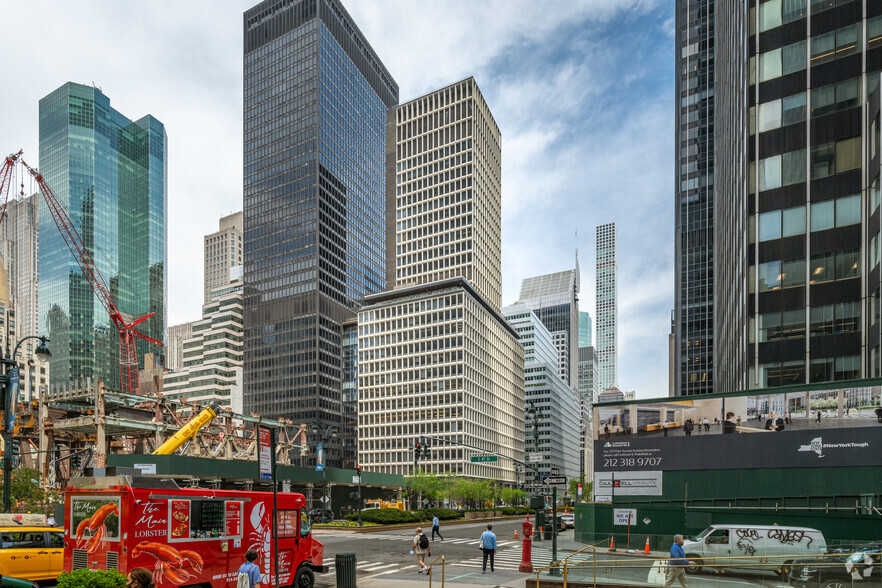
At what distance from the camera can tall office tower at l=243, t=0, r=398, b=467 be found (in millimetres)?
156625

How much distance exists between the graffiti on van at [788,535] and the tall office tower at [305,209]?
134 meters

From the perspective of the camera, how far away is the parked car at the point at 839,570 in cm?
1516

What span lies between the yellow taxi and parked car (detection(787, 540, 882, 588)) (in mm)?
20575

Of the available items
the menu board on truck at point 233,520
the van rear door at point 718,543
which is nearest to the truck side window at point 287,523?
the menu board on truck at point 233,520

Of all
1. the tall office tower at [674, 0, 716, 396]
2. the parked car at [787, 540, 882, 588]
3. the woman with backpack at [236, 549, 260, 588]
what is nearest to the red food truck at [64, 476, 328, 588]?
the woman with backpack at [236, 549, 260, 588]

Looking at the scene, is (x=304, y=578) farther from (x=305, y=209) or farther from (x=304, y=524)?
(x=305, y=209)

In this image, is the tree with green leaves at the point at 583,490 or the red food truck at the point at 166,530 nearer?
the red food truck at the point at 166,530

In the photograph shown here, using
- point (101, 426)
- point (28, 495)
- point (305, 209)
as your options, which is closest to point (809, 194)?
point (28, 495)

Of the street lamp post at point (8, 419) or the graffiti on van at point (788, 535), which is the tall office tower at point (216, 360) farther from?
the graffiti on van at point (788, 535)

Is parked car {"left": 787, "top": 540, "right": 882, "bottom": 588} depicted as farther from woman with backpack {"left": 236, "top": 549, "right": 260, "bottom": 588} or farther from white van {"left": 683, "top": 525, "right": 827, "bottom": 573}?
woman with backpack {"left": 236, "top": 549, "right": 260, "bottom": 588}

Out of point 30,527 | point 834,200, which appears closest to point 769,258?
point 834,200

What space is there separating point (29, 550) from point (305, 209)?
480 feet

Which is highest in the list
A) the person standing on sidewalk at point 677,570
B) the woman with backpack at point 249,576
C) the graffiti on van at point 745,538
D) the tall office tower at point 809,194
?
the tall office tower at point 809,194

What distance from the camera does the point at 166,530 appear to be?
1518 cm
